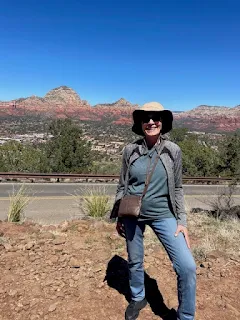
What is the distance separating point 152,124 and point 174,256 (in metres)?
1.08

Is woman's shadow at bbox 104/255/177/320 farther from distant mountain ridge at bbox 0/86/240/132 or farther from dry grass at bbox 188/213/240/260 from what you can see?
distant mountain ridge at bbox 0/86/240/132

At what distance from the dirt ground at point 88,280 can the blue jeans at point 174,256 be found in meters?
0.57

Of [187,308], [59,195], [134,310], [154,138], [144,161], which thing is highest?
[154,138]

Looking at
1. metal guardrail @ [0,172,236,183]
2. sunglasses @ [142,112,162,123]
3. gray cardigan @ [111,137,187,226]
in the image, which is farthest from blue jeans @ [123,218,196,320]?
metal guardrail @ [0,172,236,183]

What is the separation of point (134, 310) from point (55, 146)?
20238 millimetres

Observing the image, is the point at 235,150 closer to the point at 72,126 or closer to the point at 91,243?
the point at 72,126

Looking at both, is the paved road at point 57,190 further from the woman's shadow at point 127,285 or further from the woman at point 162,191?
the woman at point 162,191

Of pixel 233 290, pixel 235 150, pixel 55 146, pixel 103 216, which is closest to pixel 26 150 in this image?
pixel 55 146

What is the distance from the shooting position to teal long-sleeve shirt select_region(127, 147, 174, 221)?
9.25 ft

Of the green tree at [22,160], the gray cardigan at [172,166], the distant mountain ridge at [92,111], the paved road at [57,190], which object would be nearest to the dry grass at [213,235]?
the gray cardigan at [172,166]

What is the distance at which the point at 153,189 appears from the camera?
2.83 m

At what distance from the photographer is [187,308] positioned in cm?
278

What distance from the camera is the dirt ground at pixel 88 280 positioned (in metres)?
3.36

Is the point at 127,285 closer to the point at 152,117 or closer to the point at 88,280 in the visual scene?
the point at 88,280
